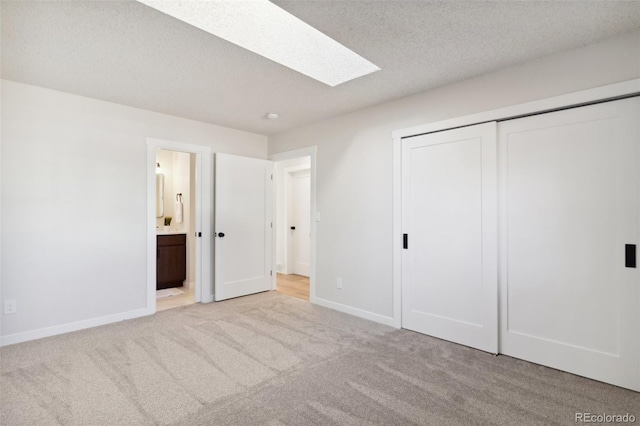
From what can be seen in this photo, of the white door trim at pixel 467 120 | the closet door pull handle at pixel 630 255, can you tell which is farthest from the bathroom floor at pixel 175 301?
the closet door pull handle at pixel 630 255

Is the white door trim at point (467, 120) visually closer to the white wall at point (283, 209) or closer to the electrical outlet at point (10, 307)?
the white wall at point (283, 209)

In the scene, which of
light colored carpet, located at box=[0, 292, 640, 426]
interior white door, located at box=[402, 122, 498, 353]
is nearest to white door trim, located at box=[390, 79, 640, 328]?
interior white door, located at box=[402, 122, 498, 353]

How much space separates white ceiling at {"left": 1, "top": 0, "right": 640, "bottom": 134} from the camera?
6.41ft

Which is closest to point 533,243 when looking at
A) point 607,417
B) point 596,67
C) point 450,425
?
point 607,417

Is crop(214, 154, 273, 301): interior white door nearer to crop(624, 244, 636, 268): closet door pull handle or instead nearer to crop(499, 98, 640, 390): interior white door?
crop(499, 98, 640, 390): interior white door

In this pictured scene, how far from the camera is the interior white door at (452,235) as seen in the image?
9.20 ft

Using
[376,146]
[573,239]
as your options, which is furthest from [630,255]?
[376,146]

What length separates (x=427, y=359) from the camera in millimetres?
2623

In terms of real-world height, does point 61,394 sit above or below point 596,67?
below

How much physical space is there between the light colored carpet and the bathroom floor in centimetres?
89

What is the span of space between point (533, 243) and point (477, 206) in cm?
52

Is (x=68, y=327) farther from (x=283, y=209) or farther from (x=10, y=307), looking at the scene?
(x=283, y=209)

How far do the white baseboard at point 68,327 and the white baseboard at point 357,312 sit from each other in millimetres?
2080

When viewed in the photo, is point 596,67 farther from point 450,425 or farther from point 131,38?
point 131,38
